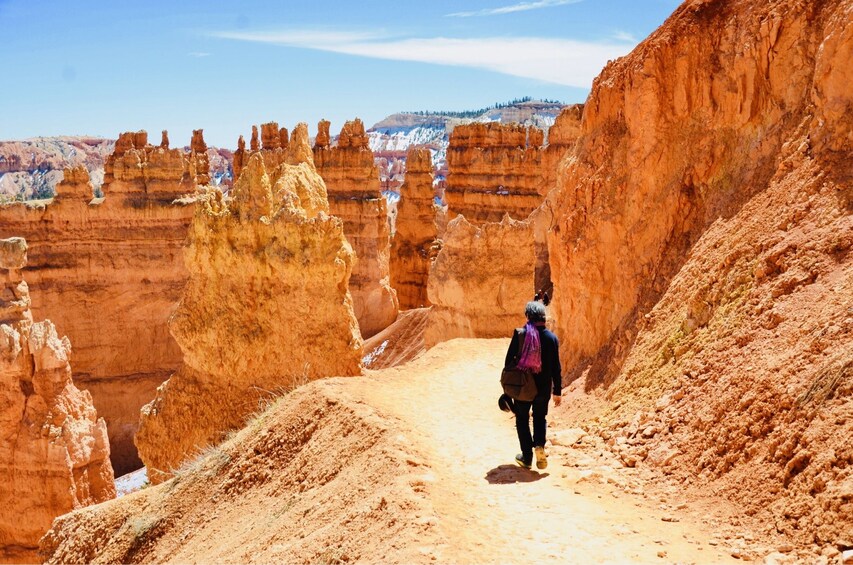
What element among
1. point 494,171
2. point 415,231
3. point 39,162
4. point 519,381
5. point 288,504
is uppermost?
point 39,162

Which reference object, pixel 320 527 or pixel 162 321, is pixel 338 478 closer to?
pixel 320 527

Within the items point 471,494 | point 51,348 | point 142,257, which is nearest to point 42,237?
point 142,257

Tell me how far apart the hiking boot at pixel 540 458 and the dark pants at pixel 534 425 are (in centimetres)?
5

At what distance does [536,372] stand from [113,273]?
21.2m

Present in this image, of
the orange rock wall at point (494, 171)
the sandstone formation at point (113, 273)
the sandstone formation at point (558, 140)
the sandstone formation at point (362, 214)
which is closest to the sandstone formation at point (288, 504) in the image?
the sandstone formation at point (113, 273)

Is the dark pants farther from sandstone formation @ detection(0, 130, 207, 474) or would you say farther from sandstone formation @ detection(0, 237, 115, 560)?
sandstone formation @ detection(0, 130, 207, 474)

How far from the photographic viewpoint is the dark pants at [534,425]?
6.27 m

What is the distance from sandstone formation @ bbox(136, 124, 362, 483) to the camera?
1176 cm

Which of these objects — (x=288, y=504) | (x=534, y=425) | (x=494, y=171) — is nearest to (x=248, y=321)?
(x=288, y=504)

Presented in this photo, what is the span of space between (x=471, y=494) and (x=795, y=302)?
2.55 metres

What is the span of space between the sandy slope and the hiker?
8.8 inches

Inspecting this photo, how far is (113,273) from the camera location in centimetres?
2489

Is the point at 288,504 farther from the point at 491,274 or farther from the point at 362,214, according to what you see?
the point at 362,214

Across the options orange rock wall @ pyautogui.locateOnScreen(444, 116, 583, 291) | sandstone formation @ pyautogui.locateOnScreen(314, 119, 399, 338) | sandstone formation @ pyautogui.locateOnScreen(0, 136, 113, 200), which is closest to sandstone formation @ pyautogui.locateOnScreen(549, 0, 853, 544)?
sandstone formation @ pyautogui.locateOnScreen(314, 119, 399, 338)
